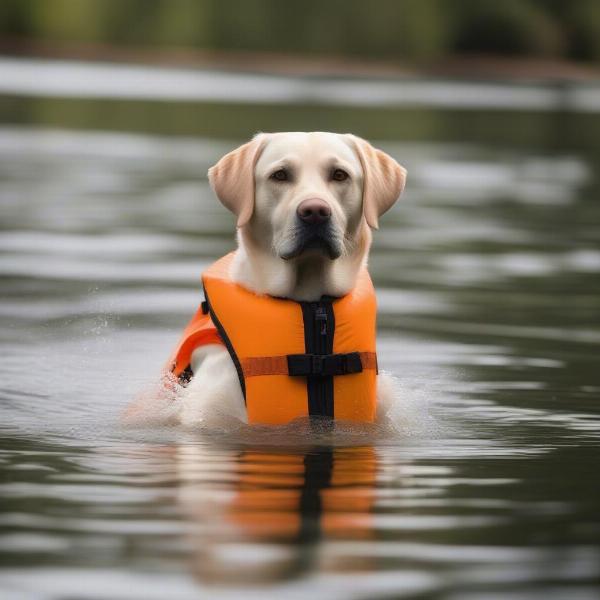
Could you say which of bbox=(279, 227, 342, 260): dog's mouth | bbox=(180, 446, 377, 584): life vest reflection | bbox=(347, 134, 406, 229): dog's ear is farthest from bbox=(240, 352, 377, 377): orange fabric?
bbox=(347, 134, 406, 229): dog's ear

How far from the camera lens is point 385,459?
7.61 m

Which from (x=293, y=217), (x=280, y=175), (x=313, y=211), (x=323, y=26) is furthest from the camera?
(x=323, y=26)

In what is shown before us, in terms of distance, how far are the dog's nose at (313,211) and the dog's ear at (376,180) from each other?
1.21ft

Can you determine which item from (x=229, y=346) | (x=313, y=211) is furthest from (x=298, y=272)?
(x=313, y=211)

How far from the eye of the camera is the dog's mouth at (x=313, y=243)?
7594mm

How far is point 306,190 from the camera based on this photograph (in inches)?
300

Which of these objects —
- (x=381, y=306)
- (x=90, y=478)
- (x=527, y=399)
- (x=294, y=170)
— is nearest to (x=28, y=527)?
(x=90, y=478)

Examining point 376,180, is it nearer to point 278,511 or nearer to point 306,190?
point 306,190

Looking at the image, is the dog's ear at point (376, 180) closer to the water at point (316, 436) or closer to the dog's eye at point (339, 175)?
the dog's eye at point (339, 175)

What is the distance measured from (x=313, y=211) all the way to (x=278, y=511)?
5.24ft

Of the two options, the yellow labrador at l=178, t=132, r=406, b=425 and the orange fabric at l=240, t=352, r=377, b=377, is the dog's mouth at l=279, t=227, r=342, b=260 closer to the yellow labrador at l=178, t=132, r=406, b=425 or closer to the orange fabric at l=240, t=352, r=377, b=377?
the yellow labrador at l=178, t=132, r=406, b=425

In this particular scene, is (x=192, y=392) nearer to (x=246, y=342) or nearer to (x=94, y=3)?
(x=246, y=342)

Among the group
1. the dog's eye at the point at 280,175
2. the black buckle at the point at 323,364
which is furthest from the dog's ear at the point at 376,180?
the black buckle at the point at 323,364

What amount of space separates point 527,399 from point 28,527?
13.0ft
